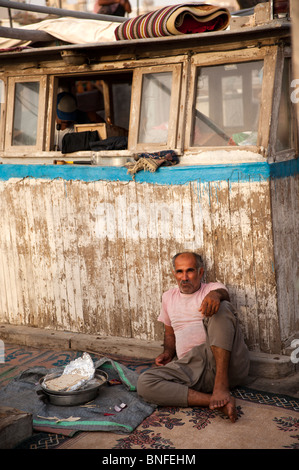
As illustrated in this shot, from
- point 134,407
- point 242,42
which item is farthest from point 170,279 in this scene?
point 242,42

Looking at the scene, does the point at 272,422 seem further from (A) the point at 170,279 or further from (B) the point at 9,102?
(B) the point at 9,102

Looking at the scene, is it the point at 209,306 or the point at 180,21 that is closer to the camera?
the point at 209,306

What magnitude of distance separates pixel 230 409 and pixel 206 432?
0.26 metres

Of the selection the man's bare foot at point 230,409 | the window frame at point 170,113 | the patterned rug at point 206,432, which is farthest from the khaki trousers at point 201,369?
the window frame at point 170,113

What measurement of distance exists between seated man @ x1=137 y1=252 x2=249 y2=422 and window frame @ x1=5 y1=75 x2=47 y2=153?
220 cm

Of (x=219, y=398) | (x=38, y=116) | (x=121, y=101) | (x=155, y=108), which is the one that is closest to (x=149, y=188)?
(x=155, y=108)

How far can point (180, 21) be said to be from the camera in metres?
4.81

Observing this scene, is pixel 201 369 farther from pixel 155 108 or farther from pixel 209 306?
pixel 155 108

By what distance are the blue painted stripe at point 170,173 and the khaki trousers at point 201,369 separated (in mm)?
1094

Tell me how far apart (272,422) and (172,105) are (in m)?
2.88

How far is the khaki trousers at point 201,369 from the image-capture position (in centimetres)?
422

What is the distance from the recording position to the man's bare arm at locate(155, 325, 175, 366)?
478cm

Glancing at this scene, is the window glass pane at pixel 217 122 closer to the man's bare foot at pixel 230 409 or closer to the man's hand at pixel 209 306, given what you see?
the man's hand at pixel 209 306

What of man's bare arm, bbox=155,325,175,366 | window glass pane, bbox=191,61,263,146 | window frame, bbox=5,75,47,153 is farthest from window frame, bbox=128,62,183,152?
man's bare arm, bbox=155,325,175,366
